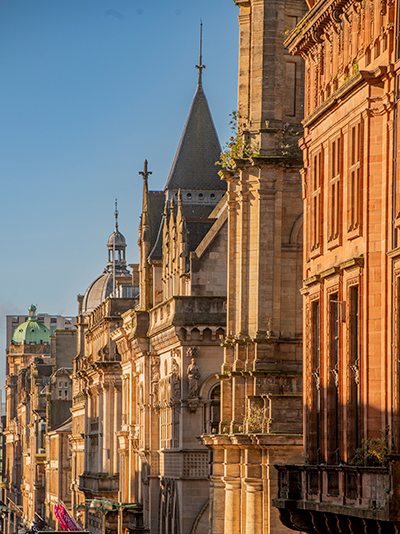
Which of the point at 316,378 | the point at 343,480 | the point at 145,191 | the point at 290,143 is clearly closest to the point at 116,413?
the point at 145,191

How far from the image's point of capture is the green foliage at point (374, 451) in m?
31.9

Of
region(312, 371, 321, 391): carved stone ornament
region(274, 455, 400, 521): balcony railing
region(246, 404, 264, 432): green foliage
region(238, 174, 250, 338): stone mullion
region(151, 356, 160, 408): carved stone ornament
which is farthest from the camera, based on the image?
region(151, 356, 160, 408): carved stone ornament

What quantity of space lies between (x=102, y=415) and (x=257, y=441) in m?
57.1

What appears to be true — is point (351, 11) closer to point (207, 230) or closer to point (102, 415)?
point (207, 230)

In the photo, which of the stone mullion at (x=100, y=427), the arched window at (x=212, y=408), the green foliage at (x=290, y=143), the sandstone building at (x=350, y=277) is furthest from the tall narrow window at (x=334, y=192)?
the stone mullion at (x=100, y=427)

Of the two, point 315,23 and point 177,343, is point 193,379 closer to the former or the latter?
point 177,343

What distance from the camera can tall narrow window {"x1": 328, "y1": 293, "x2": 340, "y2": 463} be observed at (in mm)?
36219

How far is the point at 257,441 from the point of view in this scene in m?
50.3

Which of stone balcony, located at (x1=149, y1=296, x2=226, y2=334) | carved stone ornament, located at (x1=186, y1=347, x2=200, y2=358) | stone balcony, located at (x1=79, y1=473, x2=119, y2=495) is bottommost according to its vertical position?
stone balcony, located at (x1=79, y1=473, x2=119, y2=495)

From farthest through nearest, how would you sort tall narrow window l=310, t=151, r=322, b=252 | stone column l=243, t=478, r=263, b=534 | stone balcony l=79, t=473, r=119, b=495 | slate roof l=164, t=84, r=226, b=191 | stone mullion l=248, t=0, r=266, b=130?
stone balcony l=79, t=473, r=119, b=495 < slate roof l=164, t=84, r=226, b=191 < stone mullion l=248, t=0, r=266, b=130 < stone column l=243, t=478, r=263, b=534 < tall narrow window l=310, t=151, r=322, b=252

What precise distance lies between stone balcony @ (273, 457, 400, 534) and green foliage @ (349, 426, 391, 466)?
43 cm

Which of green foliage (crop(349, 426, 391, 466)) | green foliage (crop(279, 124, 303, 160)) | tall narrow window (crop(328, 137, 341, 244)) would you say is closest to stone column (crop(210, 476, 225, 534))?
green foliage (crop(279, 124, 303, 160))

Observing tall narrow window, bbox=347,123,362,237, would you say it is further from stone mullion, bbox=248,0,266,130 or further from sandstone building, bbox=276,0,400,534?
stone mullion, bbox=248,0,266,130

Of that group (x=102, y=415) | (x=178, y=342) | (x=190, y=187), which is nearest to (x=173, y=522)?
(x=178, y=342)
